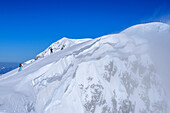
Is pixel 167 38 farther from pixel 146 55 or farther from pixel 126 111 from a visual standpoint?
pixel 126 111

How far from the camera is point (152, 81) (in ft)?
28.1

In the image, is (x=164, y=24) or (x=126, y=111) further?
(x=164, y=24)

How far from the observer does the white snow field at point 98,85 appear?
6.82m

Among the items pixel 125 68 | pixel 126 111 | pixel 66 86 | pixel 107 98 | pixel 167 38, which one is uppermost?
pixel 167 38

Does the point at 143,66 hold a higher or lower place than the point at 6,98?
higher

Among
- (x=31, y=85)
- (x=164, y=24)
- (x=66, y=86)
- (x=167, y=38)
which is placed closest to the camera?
(x=66, y=86)

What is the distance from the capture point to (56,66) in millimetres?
8656

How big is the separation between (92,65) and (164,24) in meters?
8.82

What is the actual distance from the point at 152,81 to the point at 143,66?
40.6 inches

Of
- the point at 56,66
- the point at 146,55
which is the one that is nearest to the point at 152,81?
the point at 146,55

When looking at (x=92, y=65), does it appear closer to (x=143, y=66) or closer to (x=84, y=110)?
(x=84, y=110)

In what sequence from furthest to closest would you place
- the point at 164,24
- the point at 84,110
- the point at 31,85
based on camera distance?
the point at 164,24 → the point at 31,85 → the point at 84,110

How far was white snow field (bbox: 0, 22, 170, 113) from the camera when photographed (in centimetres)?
682

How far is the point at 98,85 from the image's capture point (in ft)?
23.7
